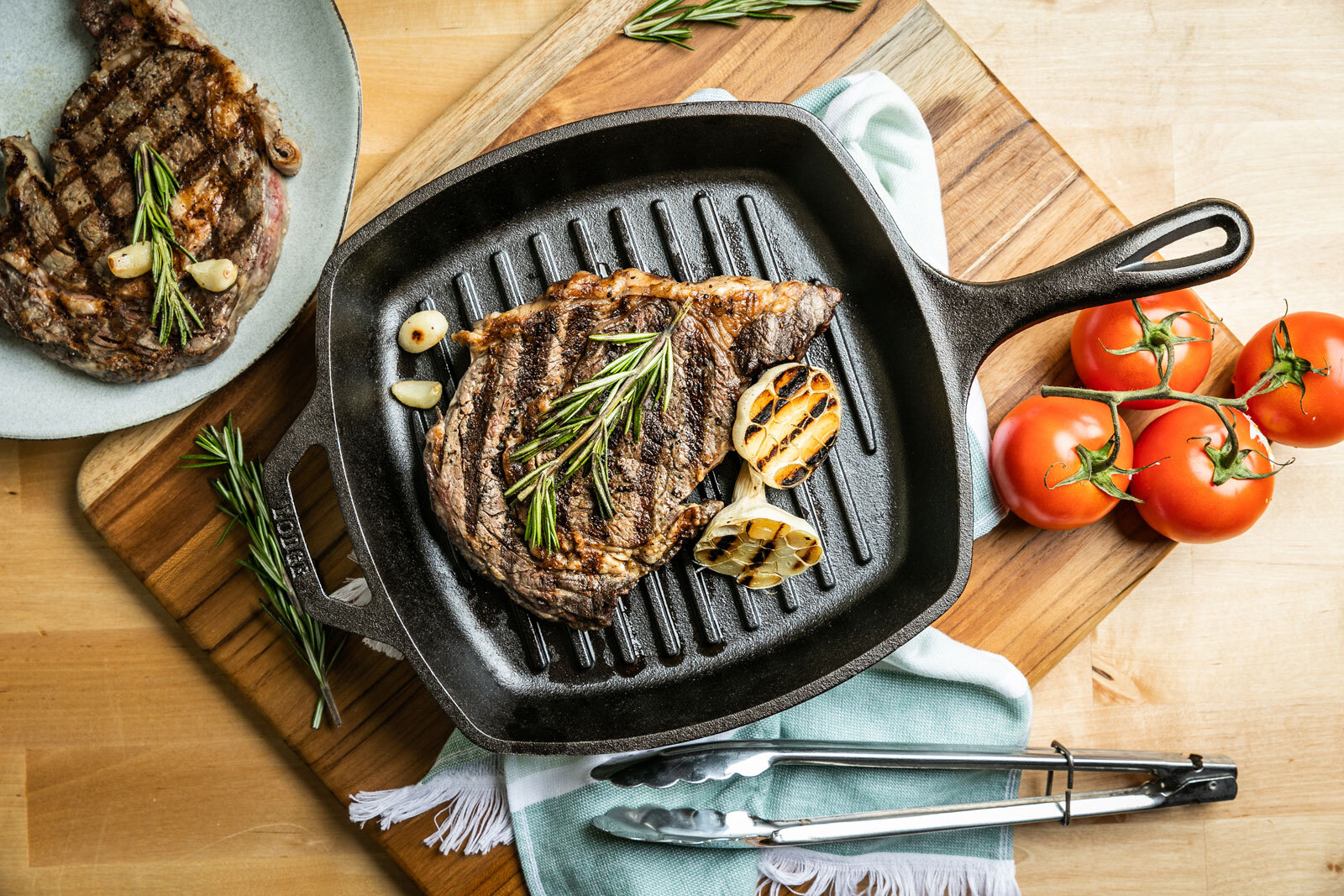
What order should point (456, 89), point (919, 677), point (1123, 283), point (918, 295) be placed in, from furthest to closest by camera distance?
point (456, 89) → point (919, 677) → point (918, 295) → point (1123, 283)

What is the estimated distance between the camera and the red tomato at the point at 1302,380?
223 cm

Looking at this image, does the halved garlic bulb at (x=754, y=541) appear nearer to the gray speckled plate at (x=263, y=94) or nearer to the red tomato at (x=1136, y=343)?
the red tomato at (x=1136, y=343)

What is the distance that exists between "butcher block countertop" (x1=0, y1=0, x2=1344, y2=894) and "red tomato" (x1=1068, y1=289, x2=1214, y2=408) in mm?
441

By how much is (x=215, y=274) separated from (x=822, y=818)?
2.30 metres

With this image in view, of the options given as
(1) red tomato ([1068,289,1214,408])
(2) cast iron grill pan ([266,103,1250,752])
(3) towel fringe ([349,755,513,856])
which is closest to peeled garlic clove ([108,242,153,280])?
(2) cast iron grill pan ([266,103,1250,752])

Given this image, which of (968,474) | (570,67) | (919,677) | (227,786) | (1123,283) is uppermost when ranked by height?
(570,67)

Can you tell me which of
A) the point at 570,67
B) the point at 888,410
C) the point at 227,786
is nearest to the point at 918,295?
the point at 888,410

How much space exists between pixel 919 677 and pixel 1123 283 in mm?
1247

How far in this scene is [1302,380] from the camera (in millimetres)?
2230

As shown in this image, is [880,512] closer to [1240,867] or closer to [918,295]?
[918,295]

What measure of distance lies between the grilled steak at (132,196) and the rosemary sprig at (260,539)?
0.84ft

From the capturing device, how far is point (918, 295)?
83.3 inches

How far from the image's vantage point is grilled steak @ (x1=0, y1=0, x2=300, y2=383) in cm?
224

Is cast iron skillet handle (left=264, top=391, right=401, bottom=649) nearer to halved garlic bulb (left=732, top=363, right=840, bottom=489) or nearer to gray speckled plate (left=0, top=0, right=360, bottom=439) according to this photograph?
gray speckled plate (left=0, top=0, right=360, bottom=439)
